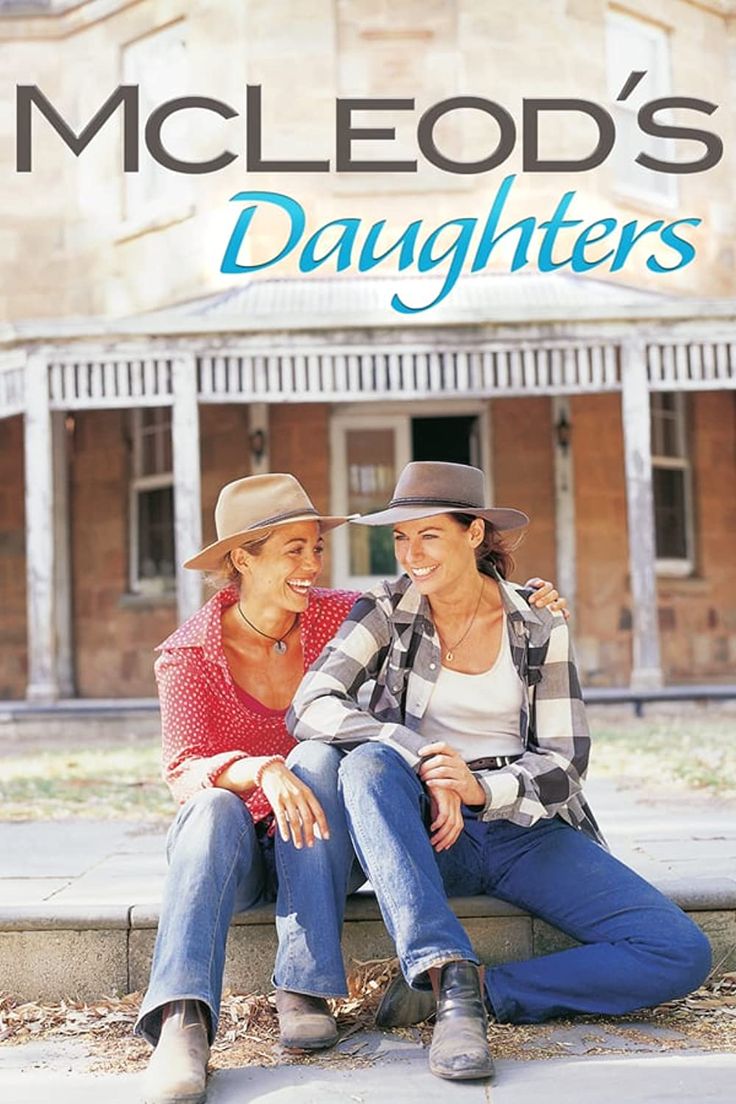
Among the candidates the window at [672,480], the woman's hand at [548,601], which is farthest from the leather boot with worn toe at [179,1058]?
the window at [672,480]

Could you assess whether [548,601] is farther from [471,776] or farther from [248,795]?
[248,795]

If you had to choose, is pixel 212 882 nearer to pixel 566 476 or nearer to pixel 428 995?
pixel 428 995

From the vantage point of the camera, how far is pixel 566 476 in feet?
39.8

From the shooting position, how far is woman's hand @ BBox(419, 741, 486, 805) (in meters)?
3.15

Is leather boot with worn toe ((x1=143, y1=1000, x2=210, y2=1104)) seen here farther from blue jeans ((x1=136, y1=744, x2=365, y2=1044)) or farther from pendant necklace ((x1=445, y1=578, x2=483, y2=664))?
pendant necklace ((x1=445, y1=578, x2=483, y2=664))

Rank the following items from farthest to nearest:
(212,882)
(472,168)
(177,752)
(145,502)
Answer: (145,502)
(472,168)
(177,752)
(212,882)

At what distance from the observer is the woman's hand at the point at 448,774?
3.15m

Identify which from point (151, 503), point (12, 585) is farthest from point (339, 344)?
point (12, 585)

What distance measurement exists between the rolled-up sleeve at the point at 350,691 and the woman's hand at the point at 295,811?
21 centimetres

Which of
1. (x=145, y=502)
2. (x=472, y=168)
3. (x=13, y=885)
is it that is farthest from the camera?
(x=145, y=502)

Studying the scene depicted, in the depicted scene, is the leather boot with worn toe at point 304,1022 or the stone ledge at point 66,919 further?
the stone ledge at point 66,919

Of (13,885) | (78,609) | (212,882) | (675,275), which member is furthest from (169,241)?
(212,882)

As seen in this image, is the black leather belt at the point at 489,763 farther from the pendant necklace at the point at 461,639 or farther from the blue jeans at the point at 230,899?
the blue jeans at the point at 230,899

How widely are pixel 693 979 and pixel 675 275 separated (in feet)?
33.5
